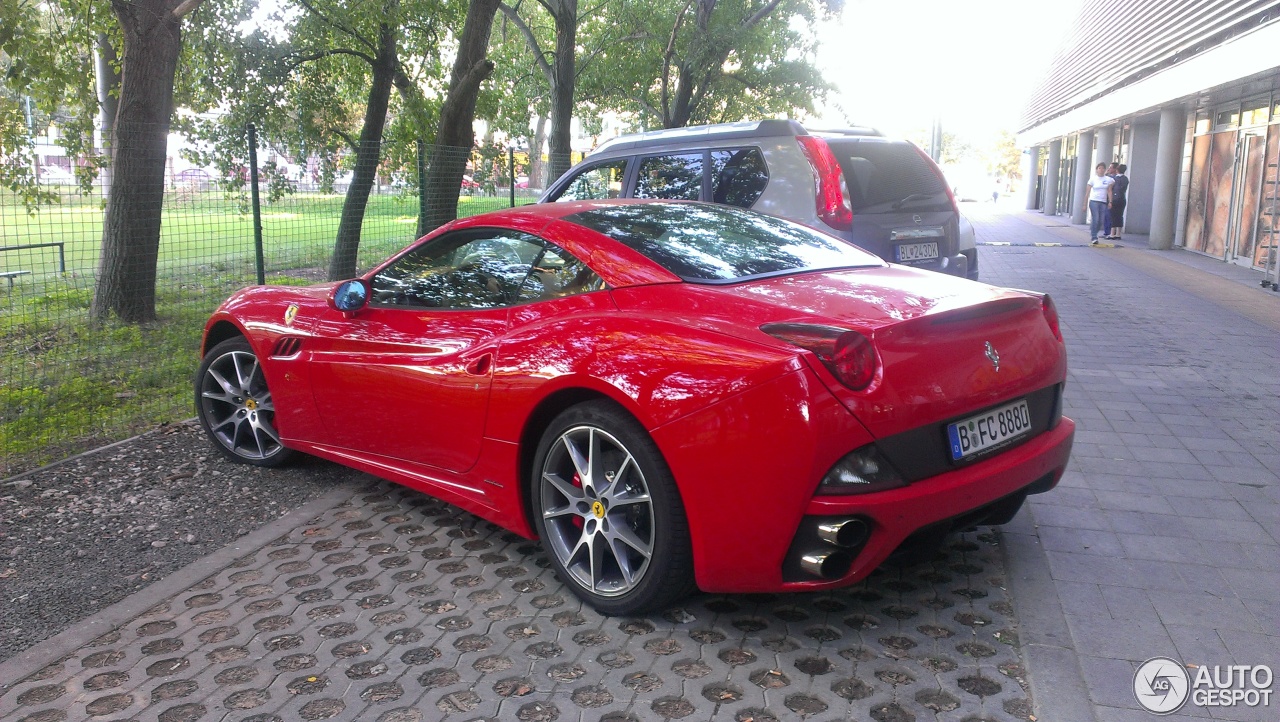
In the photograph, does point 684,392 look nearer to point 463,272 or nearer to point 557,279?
point 557,279

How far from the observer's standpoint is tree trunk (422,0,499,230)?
34.6ft

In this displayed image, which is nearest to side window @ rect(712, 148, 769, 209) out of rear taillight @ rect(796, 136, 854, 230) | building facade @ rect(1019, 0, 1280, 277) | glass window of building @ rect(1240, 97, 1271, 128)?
rear taillight @ rect(796, 136, 854, 230)

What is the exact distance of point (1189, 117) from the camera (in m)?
20.1

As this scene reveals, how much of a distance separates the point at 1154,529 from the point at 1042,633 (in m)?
1.33

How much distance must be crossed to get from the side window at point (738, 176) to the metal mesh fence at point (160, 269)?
4116 millimetres

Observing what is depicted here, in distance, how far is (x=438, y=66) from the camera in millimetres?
17719

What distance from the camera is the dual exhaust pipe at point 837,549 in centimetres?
301

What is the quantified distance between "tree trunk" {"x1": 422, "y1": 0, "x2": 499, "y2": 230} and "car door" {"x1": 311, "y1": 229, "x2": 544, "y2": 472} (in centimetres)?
608

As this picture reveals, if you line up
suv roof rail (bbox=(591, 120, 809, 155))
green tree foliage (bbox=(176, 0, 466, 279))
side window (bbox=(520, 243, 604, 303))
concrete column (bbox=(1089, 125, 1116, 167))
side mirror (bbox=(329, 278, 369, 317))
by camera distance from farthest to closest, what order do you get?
concrete column (bbox=(1089, 125, 1116, 167)) < green tree foliage (bbox=(176, 0, 466, 279)) < suv roof rail (bbox=(591, 120, 809, 155)) < side mirror (bbox=(329, 278, 369, 317)) < side window (bbox=(520, 243, 604, 303))

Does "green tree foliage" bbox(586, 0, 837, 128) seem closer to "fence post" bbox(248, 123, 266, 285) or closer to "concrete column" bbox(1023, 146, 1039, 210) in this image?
"fence post" bbox(248, 123, 266, 285)

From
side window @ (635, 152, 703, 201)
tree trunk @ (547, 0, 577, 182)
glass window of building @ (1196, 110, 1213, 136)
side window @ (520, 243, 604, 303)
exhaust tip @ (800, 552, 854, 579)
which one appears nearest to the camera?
exhaust tip @ (800, 552, 854, 579)

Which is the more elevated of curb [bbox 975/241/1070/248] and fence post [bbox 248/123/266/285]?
fence post [bbox 248/123/266/285]

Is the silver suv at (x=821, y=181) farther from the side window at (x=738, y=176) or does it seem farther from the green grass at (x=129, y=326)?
the green grass at (x=129, y=326)

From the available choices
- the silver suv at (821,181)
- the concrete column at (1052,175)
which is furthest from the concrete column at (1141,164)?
the silver suv at (821,181)
